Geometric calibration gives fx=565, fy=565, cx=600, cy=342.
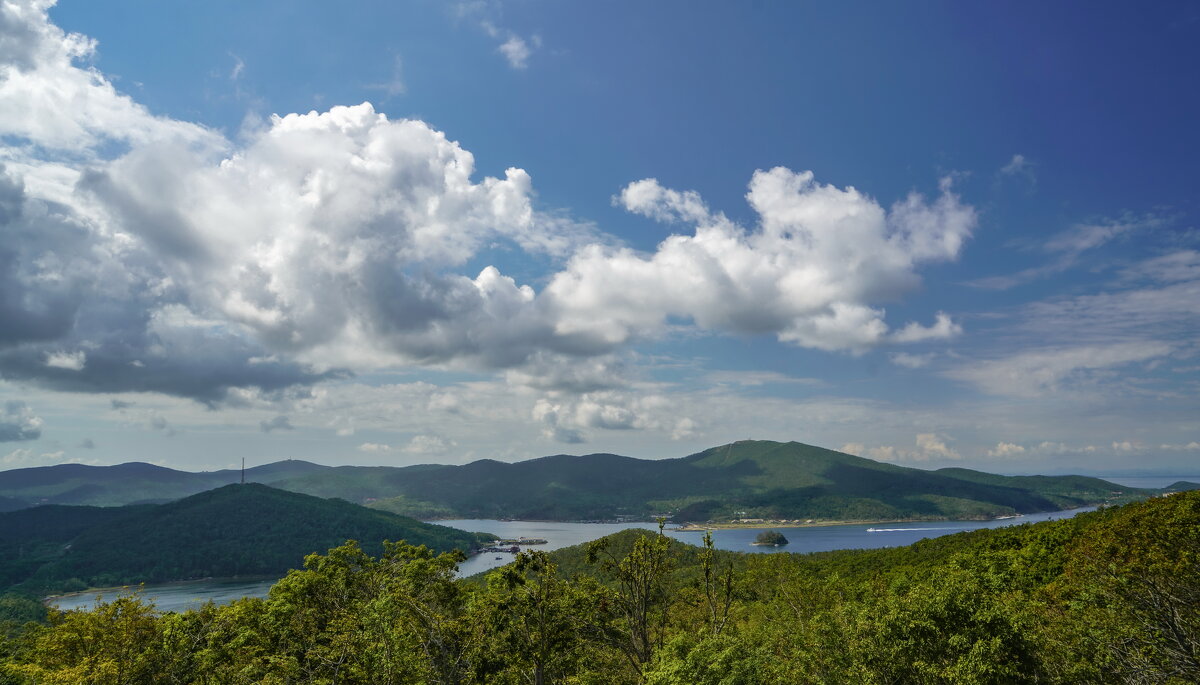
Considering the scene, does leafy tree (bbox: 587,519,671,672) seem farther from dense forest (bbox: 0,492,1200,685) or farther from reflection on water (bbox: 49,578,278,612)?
reflection on water (bbox: 49,578,278,612)

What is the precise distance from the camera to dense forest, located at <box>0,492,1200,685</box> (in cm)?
2325

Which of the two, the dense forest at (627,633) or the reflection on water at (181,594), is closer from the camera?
the dense forest at (627,633)

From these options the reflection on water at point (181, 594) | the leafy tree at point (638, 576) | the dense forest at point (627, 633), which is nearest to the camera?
the dense forest at point (627, 633)

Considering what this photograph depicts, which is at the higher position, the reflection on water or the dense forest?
the dense forest

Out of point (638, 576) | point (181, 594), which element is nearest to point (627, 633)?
point (638, 576)

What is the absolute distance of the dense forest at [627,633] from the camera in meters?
23.2

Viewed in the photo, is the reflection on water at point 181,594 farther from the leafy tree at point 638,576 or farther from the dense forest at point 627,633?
the leafy tree at point 638,576

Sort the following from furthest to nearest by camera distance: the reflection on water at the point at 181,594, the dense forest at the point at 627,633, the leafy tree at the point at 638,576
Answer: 1. the reflection on water at the point at 181,594
2. the leafy tree at the point at 638,576
3. the dense forest at the point at 627,633

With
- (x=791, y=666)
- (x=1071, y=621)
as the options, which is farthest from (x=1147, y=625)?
(x=791, y=666)

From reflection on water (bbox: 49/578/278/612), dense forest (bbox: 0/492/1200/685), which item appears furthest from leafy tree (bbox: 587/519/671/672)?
reflection on water (bbox: 49/578/278/612)

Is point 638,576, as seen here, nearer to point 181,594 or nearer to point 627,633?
point 627,633

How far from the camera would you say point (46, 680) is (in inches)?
971

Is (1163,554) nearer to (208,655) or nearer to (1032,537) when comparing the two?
(1032,537)

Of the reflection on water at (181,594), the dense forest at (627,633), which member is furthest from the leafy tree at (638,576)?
the reflection on water at (181,594)
